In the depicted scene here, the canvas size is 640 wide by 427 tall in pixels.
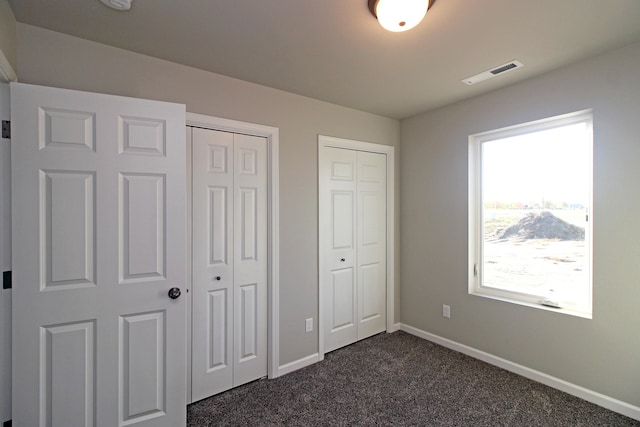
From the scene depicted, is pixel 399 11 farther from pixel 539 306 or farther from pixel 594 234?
pixel 539 306

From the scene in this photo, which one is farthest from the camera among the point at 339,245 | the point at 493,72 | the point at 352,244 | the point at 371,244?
the point at 371,244

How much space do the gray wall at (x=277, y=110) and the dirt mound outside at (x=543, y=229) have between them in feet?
5.35

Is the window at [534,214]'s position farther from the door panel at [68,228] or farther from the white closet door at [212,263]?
the door panel at [68,228]

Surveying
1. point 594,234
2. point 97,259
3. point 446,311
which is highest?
point 594,234

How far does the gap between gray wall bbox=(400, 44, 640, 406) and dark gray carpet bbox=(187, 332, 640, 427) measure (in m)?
0.27

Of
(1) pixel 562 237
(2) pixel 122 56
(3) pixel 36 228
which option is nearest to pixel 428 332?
(1) pixel 562 237

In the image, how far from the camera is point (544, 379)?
7.54 ft

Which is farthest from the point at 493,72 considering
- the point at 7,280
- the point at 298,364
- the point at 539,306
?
the point at 7,280

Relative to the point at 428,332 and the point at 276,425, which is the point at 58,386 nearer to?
the point at 276,425

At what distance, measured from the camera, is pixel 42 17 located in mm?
1559

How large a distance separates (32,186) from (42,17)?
0.95 metres

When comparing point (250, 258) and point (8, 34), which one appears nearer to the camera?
point (8, 34)

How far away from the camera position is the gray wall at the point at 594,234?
1.92m

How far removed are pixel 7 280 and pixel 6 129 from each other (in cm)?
78
